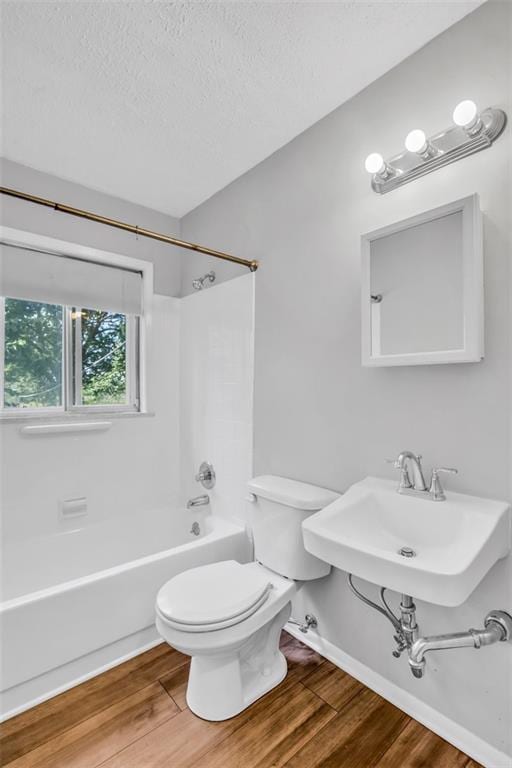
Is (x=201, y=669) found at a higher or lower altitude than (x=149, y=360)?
lower

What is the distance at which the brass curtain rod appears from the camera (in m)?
1.44

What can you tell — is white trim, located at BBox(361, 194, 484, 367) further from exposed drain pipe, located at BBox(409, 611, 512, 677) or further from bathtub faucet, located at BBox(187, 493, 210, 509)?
bathtub faucet, located at BBox(187, 493, 210, 509)

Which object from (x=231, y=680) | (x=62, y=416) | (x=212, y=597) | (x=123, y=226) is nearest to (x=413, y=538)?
(x=212, y=597)

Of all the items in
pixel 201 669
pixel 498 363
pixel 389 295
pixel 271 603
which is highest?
pixel 389 295

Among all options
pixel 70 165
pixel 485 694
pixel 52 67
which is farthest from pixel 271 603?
pixel 70 165

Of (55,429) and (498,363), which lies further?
(55,429)

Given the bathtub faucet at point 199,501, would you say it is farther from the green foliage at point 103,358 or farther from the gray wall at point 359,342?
the green foliage at point 103,358

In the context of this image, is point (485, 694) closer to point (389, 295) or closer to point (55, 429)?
point (389, 295)

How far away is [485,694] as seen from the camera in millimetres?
1273

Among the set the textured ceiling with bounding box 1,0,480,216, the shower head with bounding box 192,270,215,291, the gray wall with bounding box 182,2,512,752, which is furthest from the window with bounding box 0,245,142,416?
the gray wall with bounding box 182,2,512,752

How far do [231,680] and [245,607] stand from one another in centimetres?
31

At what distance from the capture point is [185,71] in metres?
1.55

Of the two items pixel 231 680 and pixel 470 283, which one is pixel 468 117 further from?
pixel 231 680

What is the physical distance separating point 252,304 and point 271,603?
148 cm
